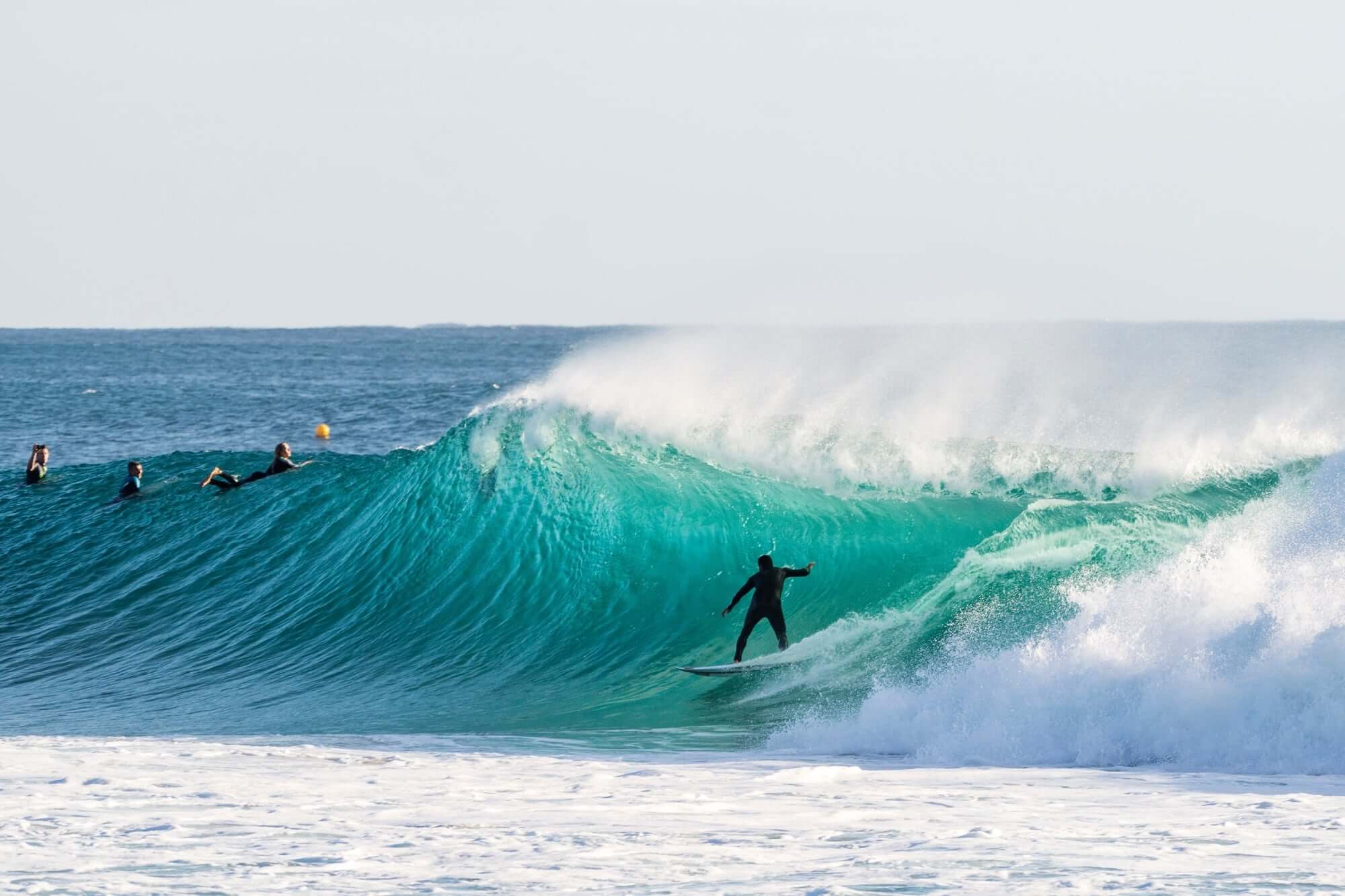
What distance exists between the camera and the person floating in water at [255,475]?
66.9 ft

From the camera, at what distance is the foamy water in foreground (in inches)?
247

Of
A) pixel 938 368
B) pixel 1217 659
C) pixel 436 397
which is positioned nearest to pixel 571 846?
pixel 1217 659

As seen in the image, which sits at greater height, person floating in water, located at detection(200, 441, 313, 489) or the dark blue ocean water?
the dark blue ocean water

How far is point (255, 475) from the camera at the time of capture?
810 inches

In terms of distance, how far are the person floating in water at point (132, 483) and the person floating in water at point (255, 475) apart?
1056mm

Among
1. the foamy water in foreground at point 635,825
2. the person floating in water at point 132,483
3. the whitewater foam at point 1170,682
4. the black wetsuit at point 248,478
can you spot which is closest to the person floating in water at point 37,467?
the person floating in water at point 132,483

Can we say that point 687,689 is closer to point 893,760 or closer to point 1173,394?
point 893,760

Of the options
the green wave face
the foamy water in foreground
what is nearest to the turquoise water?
the green wave face

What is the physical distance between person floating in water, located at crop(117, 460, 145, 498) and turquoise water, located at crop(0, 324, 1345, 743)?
2.89 ft

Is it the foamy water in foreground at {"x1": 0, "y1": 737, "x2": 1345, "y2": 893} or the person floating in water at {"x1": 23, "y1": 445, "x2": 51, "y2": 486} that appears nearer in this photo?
the foamy water in foreground at {"x1": 0, "y1": 737, "x2": 1345, "y2": 893}

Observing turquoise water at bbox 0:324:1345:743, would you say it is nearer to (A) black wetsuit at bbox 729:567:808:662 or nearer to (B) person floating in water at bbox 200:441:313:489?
(A) black wetsuit at bbox 729:567:808:662

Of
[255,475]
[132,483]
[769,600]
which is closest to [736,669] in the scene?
[769,600]

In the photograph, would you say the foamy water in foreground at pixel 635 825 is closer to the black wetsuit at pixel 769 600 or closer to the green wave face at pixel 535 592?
the green wave face at pixel 535 592

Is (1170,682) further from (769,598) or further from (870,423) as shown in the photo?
(870,423)
